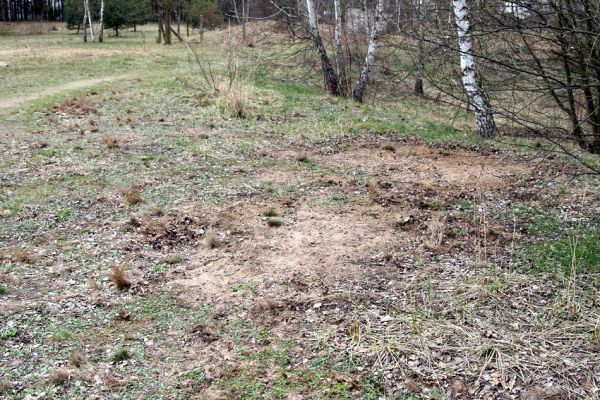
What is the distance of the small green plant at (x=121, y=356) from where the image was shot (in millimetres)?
3699

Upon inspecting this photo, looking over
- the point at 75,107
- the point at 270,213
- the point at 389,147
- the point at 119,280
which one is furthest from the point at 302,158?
the point at 75,107

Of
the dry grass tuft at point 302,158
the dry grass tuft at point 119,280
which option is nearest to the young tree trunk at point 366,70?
the dry grass tuft at point 302,158

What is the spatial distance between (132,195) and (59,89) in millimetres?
9119

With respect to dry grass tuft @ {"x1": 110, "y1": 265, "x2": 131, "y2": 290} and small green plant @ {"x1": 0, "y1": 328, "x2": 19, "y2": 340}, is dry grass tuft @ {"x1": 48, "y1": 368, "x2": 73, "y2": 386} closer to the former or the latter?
small green plant @ {"x1": 0, "y1": 328, "x2": 19, "y2": 340}

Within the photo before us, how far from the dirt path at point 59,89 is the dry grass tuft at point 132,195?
6.73 metres

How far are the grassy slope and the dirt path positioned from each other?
53 centimetres

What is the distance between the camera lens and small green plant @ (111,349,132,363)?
3.70 meters

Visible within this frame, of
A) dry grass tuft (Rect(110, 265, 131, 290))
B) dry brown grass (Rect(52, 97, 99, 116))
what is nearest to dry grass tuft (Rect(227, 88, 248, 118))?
dry brown grass (Rect(52, 97, 99, 116))

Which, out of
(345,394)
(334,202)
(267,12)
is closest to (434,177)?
(334,202)

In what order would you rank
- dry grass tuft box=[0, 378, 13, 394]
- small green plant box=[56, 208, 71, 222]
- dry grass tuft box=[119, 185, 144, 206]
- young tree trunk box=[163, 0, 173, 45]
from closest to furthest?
1. dry grass tuft box=[0, 378, 13, 394]
2. small green plant box=[56, 208, 71, 222]
3. dry grass tuft box=[119, 185, 144, 206]
4. young tree trunk box=[163, 0, 173, 45]

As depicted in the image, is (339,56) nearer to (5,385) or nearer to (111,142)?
(111,142)

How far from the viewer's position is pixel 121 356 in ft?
12.2

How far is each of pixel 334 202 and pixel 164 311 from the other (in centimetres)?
259

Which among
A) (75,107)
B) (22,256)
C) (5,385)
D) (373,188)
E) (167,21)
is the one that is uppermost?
(167,21)
